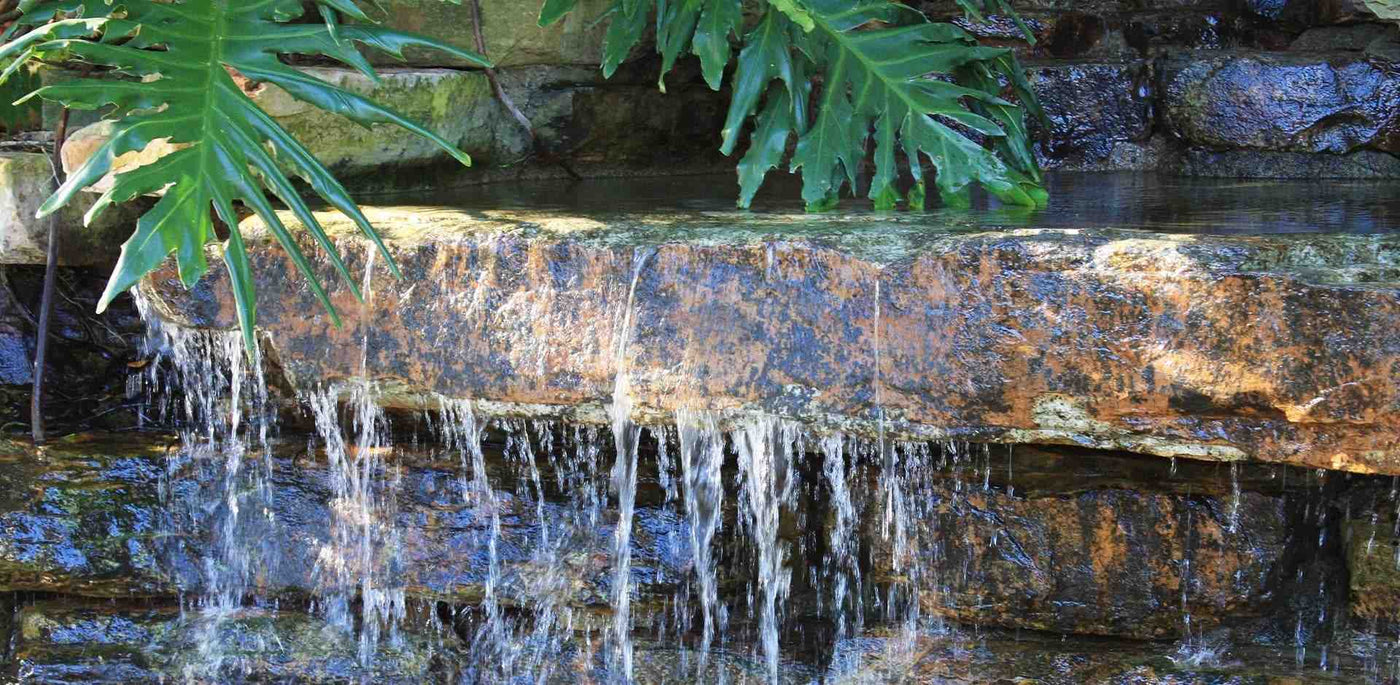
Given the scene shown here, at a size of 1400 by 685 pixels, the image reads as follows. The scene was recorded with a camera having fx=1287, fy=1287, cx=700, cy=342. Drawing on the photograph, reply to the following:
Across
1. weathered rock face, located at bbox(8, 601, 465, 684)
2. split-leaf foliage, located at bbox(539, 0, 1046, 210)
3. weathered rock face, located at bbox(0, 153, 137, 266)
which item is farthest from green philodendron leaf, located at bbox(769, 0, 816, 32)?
weathered rock face, located at bbox(0, 153, 137, 266)

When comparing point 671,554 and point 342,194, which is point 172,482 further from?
point 671,554

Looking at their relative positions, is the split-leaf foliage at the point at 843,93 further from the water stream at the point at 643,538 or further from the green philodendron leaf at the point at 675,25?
the water stream at the point at 643,538

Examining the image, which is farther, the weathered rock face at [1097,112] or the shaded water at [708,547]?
the weathered rock face at [1097,112]

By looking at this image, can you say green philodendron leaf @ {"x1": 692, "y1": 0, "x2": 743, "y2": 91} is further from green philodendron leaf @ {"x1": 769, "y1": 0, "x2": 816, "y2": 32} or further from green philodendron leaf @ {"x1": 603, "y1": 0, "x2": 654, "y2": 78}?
green philodendron leaf @ {"x1": 603, "y1": 0, "x2": 654, "y2": 78}

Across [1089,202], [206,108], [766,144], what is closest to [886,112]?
[766,144]

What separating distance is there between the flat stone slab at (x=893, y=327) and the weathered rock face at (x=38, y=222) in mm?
1031

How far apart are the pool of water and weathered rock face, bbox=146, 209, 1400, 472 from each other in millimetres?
295

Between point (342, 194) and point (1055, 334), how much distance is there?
141cm

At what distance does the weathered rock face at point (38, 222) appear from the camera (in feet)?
11.9

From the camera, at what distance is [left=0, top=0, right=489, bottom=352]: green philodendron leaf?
2457 mm

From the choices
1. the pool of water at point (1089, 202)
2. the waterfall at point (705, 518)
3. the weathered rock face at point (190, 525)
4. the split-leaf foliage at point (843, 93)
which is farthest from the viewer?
the split-leaf foliage at point (843, 93)

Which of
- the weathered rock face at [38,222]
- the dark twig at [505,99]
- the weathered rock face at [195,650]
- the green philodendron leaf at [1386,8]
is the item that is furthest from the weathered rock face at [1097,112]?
the weathered rock face at [38,222]

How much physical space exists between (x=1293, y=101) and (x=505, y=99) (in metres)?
2.67

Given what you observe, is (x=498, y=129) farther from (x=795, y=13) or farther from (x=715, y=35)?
(x=795, y=13)
